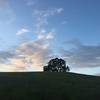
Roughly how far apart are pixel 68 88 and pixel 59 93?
3.96 meters

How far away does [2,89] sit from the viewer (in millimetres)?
38312

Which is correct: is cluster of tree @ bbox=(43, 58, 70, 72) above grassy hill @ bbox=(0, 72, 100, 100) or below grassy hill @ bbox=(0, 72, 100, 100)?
above

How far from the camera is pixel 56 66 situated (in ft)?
313

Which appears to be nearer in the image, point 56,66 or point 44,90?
point 44,90

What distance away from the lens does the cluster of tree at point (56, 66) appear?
3748 inches

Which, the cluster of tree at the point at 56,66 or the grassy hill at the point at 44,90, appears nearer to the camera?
the grassy hill at the point at 44,90

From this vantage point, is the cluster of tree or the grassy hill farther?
the cluster of tree

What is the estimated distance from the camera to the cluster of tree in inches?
3748

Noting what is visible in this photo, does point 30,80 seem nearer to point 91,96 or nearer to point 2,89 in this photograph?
point 2,89

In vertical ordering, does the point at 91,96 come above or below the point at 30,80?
below

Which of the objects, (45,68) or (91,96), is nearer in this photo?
(91,96)

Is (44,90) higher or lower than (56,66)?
lower

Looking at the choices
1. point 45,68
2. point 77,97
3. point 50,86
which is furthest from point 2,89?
point 45,68

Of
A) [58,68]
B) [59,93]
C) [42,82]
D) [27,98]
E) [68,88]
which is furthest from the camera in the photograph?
[58,68]
